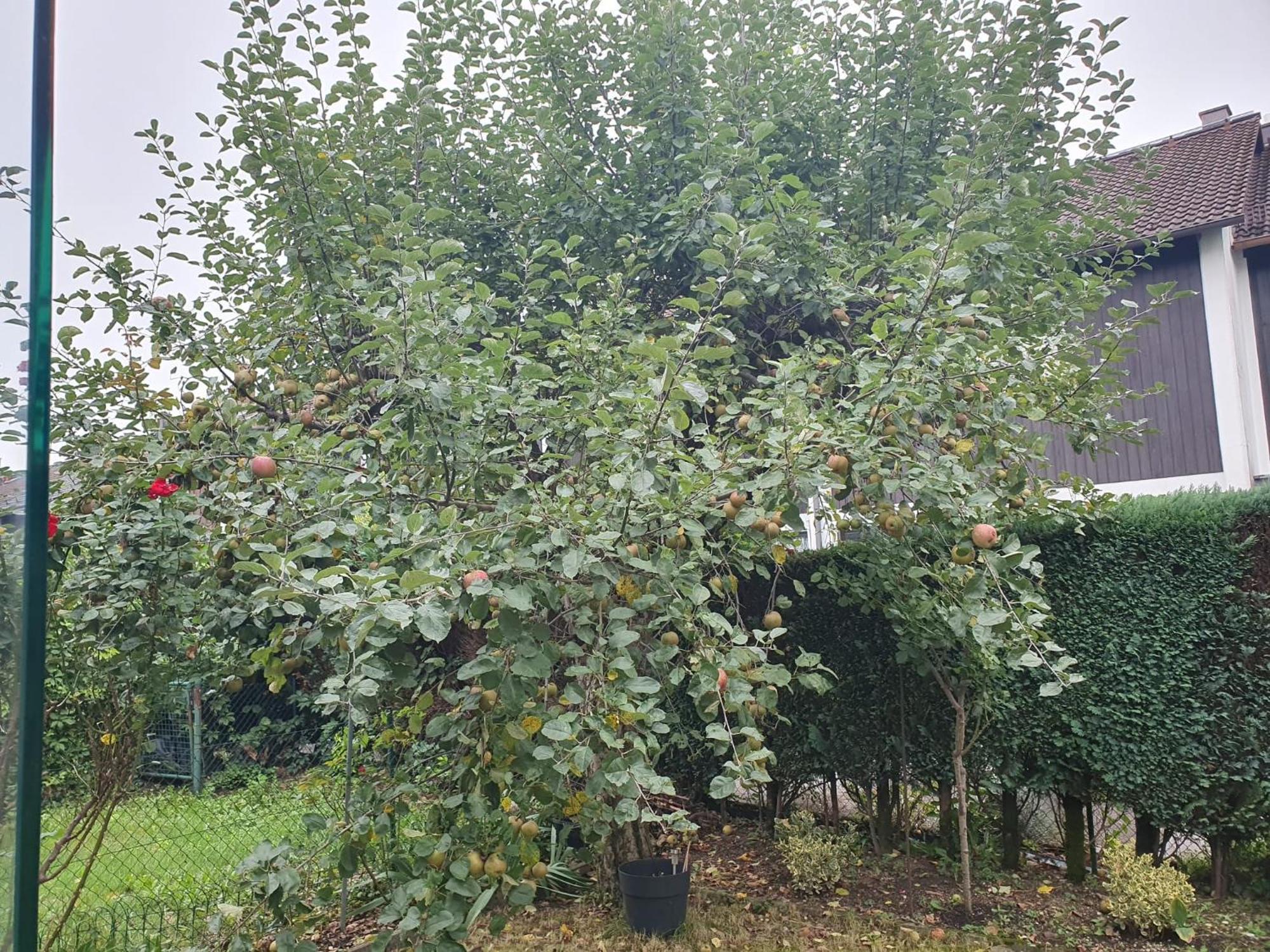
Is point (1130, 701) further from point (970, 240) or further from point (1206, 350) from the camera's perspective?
point (1206, 350)

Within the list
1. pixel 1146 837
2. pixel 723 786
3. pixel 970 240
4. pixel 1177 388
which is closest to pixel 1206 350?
pixel 1177 388

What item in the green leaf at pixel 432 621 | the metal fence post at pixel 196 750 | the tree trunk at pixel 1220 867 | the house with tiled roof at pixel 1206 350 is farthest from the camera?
the house with tiled roof at pixel 1206 350

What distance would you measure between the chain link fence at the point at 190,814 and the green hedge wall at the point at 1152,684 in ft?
9.65

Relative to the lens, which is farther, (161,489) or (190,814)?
(190,814)

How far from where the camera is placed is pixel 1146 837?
371 cm

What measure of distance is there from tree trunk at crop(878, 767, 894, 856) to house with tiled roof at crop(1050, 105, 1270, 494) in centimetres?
517

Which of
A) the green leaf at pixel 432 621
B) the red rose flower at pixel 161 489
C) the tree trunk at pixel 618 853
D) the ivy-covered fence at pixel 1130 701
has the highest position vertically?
the red rose flower at pixel 161 489

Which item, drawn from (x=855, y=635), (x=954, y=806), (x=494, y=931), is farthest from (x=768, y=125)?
(x=954, y=806)

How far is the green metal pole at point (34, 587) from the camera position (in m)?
0.63

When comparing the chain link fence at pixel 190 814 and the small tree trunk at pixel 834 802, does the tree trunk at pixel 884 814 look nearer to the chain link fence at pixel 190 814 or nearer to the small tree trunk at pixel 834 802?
the small tree trunk at pixel 834 802

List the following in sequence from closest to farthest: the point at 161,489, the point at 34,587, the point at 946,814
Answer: the point at 34,587, the point at 161,489, the point at 946,814

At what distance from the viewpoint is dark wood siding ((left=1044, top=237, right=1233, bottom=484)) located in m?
7.95

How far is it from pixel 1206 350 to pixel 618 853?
311 inches

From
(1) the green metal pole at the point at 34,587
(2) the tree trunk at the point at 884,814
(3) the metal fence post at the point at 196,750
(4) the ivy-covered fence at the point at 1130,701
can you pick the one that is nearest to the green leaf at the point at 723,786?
(1) the green metal pole at the point at 34,587
